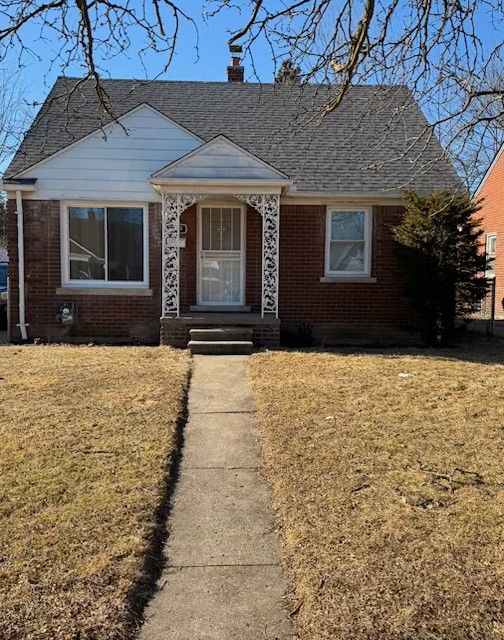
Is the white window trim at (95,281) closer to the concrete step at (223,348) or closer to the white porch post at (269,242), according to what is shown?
Answer: the white porch post at (269,242)

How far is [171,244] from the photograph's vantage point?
10828 mm

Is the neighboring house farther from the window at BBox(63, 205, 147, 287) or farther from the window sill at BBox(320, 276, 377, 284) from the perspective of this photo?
the window at BBox(63, 205, 147, 287)

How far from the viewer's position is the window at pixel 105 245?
11.8 metres

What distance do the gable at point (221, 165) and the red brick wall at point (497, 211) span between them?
1464 centimetres

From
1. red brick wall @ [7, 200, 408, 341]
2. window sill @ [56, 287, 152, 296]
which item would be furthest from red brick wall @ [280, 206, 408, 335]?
window sill @ [56, 287, 152, 296]

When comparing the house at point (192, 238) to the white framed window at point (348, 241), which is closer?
the house at point (192, 238)

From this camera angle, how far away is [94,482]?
4.45 meters

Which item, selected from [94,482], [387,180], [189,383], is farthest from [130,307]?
[94,482]

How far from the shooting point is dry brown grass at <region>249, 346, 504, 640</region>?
2.90m

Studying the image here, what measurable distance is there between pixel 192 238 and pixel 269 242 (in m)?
2.05

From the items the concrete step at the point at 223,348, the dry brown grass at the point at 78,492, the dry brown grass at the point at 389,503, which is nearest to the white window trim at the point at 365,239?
the concrete step at the point at 223,348

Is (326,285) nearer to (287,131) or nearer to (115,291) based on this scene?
(287,131)

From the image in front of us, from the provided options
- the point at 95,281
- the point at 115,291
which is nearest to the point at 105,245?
the point at 95,281

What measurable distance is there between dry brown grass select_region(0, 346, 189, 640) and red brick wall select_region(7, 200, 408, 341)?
3.50m
